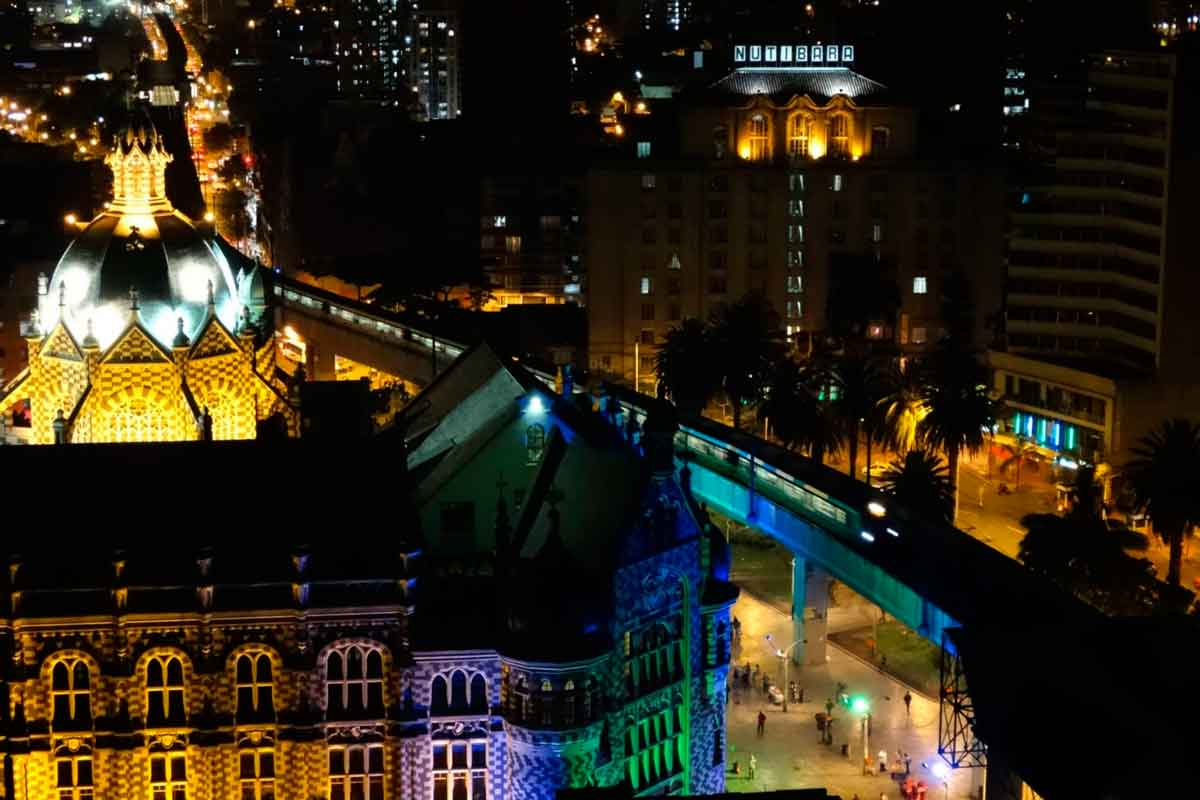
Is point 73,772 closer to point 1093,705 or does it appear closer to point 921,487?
point 1093,705

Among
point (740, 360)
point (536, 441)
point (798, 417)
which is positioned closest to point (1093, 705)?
point (536, 441)

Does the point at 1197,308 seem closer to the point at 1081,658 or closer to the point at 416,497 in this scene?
the point at 416,497

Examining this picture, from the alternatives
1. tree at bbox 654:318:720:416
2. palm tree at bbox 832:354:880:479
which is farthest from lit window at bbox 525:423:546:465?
tree at bbox 654:318:720:416

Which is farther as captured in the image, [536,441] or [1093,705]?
[536,441]

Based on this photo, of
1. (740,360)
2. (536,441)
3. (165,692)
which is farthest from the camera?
(740,360)

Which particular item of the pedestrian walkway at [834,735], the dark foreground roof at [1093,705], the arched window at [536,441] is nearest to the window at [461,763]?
the arched window at [536,441]

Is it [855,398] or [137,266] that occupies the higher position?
[137,266]

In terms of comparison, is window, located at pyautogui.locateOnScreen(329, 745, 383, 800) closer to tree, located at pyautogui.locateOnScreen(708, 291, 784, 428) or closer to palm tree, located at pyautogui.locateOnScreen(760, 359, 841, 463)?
palm tree, located at pyautogui.locateOnScreen(760, 359, 841, 463)
